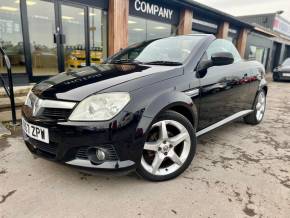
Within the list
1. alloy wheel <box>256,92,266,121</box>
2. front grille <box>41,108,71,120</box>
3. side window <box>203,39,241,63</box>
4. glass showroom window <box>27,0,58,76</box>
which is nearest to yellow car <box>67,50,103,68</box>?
glass showroom window <box>27,0,58,76</box>

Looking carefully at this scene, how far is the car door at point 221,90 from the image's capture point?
2443 millimetres

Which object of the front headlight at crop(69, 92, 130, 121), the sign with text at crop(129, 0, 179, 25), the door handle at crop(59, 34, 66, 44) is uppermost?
the sign with text at crop(129, 0, 179, 25)

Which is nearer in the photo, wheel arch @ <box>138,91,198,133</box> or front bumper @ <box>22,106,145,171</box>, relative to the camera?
front bumper @ <box>22,106,145,171</box>

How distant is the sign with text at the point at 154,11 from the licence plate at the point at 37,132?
605 centimetres

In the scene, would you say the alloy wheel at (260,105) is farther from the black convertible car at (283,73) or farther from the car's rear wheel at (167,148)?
the black convertible car at (283,73)

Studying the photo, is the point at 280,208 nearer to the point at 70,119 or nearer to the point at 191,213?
the point at 191,213

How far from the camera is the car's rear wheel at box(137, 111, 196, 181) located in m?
1.95

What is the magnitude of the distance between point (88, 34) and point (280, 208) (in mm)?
6142

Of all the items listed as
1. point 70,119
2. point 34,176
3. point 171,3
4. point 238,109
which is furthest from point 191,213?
point 171,3

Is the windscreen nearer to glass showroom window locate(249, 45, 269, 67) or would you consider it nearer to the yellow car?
the yellow car

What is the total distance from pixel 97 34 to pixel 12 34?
2.27 meters

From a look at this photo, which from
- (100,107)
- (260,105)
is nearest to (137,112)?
(100,107)

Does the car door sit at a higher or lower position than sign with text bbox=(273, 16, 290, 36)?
lower

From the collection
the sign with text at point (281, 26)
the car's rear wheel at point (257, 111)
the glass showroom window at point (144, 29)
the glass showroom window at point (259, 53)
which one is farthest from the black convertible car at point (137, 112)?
the sign with text at point (281, 26)
